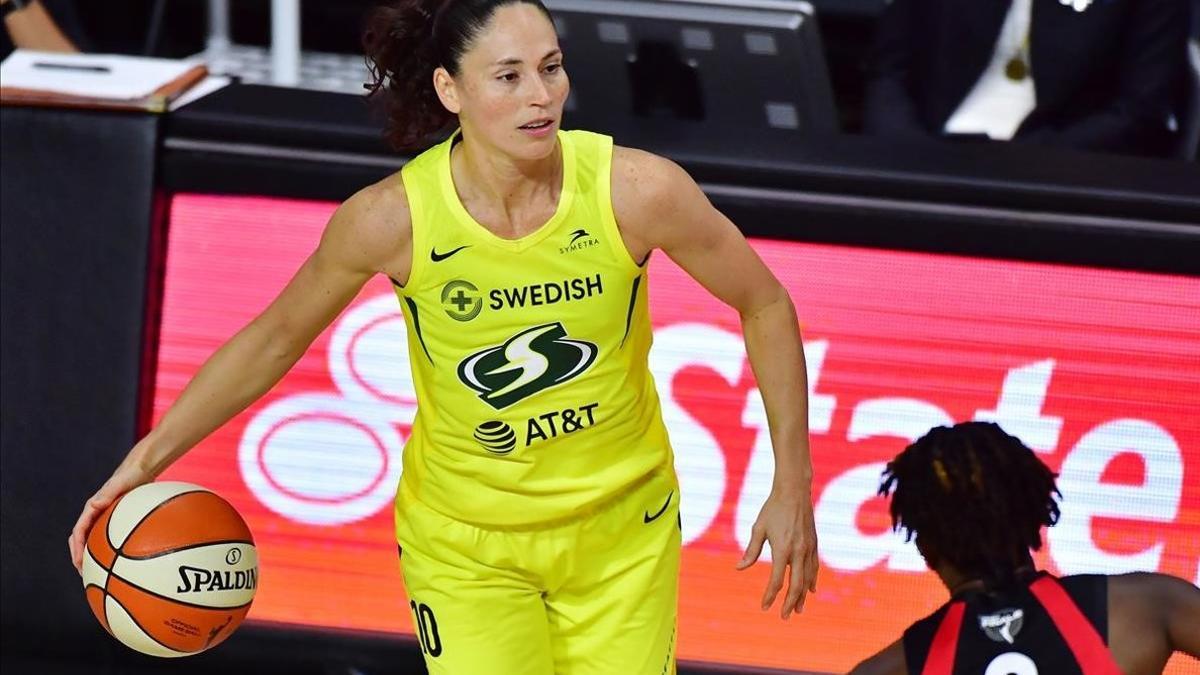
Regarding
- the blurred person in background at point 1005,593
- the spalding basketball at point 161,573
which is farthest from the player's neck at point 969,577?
the spalding basketball at point 161,573

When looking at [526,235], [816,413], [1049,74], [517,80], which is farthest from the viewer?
[1049,74]

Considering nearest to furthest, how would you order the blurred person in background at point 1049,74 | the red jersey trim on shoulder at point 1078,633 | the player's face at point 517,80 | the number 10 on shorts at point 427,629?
the red jersey trim on shoulder at point 1078,633, the player's face at point 517,80, the number 10 on shorts at point 427,629, the blurred person in background at point 1049,74

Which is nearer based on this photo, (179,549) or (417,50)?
(417,50)

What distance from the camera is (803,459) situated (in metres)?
3.21

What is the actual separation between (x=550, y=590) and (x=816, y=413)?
1.09m

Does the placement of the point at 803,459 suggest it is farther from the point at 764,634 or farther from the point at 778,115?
A: the point at 778,115

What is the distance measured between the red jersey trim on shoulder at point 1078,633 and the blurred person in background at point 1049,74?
266 centimetres

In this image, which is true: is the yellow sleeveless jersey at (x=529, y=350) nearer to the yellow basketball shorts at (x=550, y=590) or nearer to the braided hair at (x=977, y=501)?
the yellow basketball shorts at (x=550, y=590)

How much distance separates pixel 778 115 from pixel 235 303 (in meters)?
1.49

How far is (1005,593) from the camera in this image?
269 cm

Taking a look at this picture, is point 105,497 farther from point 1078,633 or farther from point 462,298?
point 1078,633

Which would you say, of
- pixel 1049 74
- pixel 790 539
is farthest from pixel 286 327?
pixel 1049 74

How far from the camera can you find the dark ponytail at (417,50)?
2.94 metres

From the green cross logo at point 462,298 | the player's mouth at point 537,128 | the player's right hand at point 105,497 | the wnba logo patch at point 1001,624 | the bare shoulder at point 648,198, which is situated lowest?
the player's right hand at point 105,497
